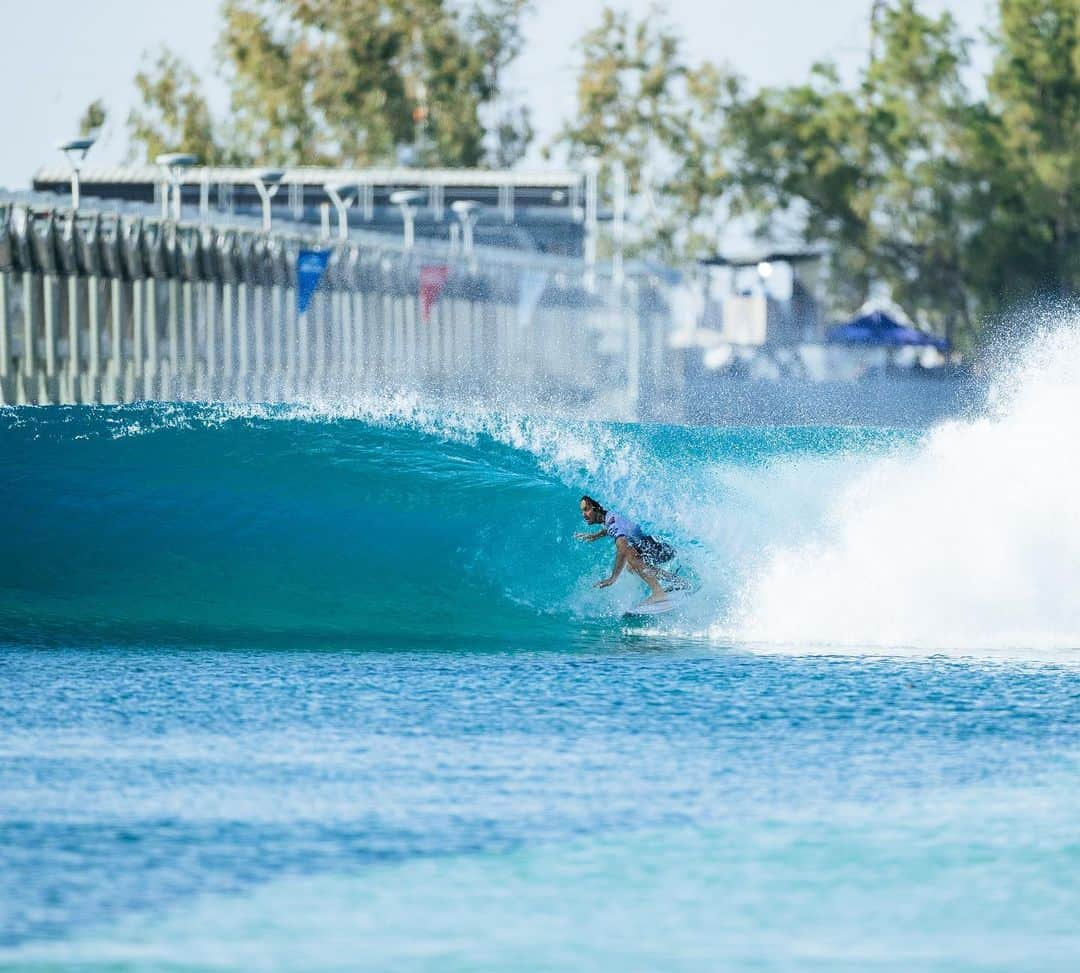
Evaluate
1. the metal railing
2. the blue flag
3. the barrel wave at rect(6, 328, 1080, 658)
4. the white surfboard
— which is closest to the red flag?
the metal railing

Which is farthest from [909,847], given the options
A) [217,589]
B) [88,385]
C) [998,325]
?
[998,325]

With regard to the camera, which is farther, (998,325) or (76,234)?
(998,325)

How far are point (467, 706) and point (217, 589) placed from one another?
5413 mm

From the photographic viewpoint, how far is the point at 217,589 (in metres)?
16.5

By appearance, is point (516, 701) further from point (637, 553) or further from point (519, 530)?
point (519, 530)

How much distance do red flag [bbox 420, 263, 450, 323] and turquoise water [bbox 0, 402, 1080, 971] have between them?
15.9 meters

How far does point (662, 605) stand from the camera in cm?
1480

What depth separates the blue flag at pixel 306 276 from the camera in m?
33.7

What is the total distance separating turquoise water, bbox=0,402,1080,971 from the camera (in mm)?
7551

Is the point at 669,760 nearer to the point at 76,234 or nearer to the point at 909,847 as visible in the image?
the point at 909,847

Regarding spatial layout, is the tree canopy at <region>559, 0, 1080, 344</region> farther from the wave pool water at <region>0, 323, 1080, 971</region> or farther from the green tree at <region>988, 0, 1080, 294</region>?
the wave pool water at <region>0, 323, 1080, 971</region>

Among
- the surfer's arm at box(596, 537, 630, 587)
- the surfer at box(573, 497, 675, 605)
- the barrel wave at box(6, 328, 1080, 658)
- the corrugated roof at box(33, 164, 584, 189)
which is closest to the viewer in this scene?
the surfer's arm at box(596, 537, 630, 587)

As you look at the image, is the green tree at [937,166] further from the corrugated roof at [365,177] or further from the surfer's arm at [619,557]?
the surfer's arm at [619,557]

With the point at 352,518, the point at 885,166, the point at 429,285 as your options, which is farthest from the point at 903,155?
the point at 352,518
